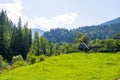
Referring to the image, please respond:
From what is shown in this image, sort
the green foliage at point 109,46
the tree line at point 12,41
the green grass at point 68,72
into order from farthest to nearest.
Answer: the tree line at point 12,41 → the green foliage at point 109,46 → the green grass at point 68,72

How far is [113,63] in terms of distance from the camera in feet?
193

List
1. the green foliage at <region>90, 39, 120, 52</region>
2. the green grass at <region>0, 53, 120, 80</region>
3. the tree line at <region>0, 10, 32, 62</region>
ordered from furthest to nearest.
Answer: the tree line at <region>0, 10, 32, 62</region>
the green foliage at <region>90, 39, 120, 52</region>
the green grass at <region>0, 53, 120, 80</region>

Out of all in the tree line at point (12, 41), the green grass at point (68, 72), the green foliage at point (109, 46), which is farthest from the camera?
the tree line at point (12, 41)

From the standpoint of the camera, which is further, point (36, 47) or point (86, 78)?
point (36, 47)

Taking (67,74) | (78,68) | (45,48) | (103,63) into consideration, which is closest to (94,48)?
(103,63)

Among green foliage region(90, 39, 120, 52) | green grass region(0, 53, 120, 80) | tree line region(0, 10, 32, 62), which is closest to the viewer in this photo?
green grass region(0, 53, 120, 80)

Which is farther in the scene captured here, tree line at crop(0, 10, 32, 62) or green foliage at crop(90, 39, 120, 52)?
tree line at crop(0, 10, 32, 62)

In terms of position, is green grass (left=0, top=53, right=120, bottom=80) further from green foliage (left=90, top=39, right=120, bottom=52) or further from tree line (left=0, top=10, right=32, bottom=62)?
tree line (left=0, top=10, right=32, bottom=62)

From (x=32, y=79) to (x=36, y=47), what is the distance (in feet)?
343

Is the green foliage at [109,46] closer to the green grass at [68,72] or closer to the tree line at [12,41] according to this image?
the green grass at [68,72]

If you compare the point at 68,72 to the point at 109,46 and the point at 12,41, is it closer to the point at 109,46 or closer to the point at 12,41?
the point at 109,46

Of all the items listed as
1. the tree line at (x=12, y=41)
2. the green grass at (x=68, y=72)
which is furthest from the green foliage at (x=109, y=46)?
the tree line at (x=12, y=41)

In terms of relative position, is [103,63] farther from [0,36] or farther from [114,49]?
[0,36]

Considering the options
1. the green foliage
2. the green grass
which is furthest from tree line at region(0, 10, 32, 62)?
the green grass
